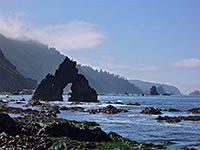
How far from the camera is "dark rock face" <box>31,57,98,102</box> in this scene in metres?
131

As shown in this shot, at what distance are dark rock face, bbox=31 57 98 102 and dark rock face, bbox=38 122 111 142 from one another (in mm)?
104329

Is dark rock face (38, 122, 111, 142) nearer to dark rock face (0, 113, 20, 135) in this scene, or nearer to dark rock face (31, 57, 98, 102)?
dark rock face (0, 113, 20, 135)

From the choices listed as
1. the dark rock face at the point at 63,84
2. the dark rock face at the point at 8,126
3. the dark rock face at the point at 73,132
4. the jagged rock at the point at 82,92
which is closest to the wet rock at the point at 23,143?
the dark rock face at the point at 8,126

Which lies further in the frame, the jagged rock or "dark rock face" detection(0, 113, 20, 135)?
the jagged rock

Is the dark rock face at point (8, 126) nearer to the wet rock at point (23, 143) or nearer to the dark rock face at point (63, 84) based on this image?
the wet rock at point (23, 143)

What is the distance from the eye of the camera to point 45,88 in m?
132

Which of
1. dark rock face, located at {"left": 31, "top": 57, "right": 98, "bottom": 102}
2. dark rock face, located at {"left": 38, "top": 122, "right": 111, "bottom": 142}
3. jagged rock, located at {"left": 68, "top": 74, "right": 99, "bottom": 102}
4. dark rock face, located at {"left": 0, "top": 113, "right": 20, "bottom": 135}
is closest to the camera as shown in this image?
dark rock face, located at {"left": 0, "top": 113, "right": 20, "bottom": 135}

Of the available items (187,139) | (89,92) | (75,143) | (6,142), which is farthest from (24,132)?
(89,92)

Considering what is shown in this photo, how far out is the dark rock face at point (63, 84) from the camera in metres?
131

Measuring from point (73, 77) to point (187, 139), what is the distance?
363 feet

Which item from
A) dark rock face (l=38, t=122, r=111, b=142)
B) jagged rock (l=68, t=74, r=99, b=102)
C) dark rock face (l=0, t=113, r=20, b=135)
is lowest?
dark rock face (l=38, t=122, r=111, b=142)

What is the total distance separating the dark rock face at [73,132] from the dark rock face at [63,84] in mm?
104329

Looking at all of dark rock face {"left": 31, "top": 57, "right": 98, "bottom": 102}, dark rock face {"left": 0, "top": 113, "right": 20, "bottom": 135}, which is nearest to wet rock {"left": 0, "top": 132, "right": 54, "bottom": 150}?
dark rock face {"left": 0, "top": 113, "right": 20, "bottom": 135}

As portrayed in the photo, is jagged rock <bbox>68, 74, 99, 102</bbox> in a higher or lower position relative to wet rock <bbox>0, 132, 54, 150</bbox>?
higher
